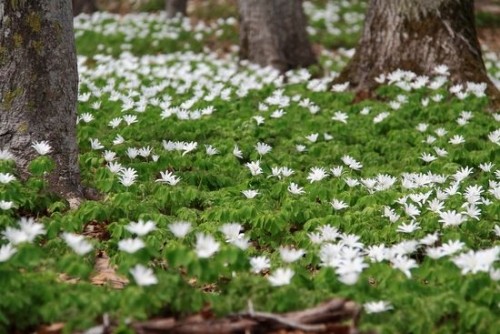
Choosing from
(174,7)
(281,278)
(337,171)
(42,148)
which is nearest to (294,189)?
(337,171)

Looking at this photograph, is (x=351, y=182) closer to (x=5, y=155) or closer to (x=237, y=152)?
(x=237, y=152)

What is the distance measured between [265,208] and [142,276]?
178 cm

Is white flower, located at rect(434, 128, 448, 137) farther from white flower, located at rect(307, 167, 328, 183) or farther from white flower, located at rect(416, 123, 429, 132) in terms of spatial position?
white flower, located at rect(307, 167, 328, 183)

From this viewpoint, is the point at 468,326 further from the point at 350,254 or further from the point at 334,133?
the point at 334,133

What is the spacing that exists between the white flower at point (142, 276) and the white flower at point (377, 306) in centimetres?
104

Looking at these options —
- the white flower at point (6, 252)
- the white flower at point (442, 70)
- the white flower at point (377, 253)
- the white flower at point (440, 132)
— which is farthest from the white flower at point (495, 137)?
the white flower at point (6, 252)

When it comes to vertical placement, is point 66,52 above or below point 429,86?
above

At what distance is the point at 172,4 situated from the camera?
1730 centimetres

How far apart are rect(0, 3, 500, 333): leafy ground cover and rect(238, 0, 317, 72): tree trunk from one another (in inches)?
82.2

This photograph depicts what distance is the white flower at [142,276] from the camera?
128 inches

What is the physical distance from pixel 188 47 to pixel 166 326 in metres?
11.5

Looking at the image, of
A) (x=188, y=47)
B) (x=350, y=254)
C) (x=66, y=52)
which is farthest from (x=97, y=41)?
(x=350, y=254)

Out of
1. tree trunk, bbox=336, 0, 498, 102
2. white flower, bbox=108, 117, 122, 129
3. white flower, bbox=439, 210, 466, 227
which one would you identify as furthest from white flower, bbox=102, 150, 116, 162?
tree trunk, bbox=336, 0, 498, 102

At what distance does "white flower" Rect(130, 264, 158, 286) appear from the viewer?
325 centimetres
